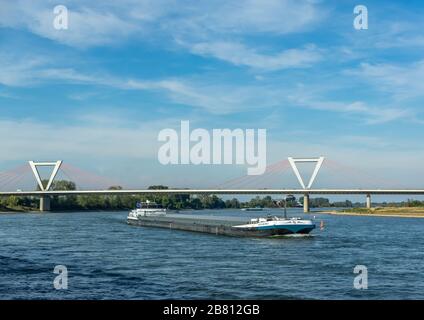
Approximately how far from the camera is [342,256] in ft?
113

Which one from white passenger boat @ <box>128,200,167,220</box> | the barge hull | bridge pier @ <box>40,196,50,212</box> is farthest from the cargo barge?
bridge pier @ <box>40,196,50,212</box>

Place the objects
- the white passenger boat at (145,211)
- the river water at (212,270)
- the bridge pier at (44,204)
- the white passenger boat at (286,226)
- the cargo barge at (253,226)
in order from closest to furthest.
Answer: the river water at (212,270)
the white passenger boat at (286,226)
the cargo barge at (253,226)
the white passenger boat at (145,211)
the bridge pier at (44,204)

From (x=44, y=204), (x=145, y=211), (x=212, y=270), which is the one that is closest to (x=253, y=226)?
(x=212, y=270)

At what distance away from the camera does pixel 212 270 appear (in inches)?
1096

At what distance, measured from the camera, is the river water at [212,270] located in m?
21.6

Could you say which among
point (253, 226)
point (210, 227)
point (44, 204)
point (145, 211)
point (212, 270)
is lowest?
point (212, 270)

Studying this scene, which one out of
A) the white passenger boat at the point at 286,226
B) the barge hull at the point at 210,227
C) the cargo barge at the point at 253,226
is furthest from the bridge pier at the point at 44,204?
the white passenger boat at the point at 286,226

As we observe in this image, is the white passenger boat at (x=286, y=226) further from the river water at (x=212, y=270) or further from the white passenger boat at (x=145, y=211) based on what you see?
the white passenger boat at (x=145, y=211)

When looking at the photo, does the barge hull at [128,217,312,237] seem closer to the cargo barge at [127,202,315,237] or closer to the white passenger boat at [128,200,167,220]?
the cargo barge at [127,202,315,237]

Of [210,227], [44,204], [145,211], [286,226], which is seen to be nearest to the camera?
[286,226]

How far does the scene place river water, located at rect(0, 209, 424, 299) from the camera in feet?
70.9

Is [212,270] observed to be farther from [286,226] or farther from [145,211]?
[145,211]

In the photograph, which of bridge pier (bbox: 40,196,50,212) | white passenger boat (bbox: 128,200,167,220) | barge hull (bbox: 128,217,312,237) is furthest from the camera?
bridge pier (bbox: 40,196,50,212)
